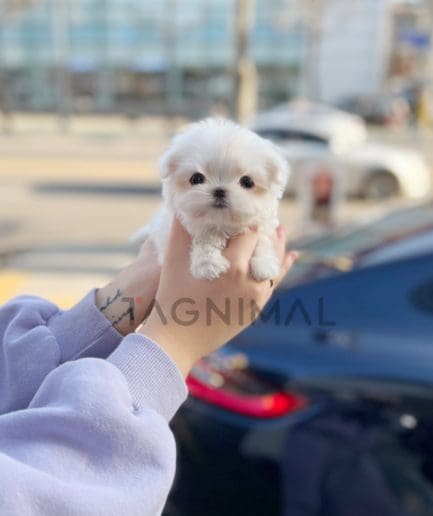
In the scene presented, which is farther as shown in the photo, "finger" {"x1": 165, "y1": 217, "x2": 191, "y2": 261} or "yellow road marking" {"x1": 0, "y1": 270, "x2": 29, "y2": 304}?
"yellow road marking" {"x1": 0, "y1": 270, "x2": 29, "y2": 304}

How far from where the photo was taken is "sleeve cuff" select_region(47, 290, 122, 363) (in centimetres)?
117

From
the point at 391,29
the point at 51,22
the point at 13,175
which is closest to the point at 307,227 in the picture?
the point at 13,175

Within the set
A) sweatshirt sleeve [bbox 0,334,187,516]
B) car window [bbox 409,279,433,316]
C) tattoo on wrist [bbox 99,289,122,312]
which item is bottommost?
car window [bbox 409,279,433,316]

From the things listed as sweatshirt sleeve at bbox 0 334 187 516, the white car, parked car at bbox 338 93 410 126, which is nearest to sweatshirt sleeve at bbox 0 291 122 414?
sweatshirt sleeve at bbox 0 334 187 516

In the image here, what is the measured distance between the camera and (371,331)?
2387mm

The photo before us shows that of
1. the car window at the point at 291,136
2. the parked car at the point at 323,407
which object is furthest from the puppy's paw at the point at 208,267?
the car window at the point at 291,136

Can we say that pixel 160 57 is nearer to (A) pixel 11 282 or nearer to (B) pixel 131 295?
(A) pixel 11 282

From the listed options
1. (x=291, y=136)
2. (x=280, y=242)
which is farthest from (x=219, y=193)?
(x=291, y=136)

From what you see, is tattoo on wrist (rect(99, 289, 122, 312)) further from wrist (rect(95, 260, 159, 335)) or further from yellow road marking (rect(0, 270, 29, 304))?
yellow road marking (rect(0, 270, 29, 304))

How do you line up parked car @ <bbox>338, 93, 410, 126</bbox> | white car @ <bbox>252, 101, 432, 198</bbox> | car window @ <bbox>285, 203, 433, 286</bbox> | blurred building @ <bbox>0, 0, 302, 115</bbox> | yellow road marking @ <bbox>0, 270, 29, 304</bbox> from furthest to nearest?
blurred building @ <bbox>0, 0, 302, 115</bbox>
parked car @ <bbox>338, 93, 410, 126</bbox>
white car @ <bbox>252, 101, 432, 198</bbox>
yellow road marking @ <bbox>0, 270, 29, 304</bbox>
car window @ <bbox>285, 203, 433, 286</bbox>

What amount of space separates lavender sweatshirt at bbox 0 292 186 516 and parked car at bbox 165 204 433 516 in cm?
128

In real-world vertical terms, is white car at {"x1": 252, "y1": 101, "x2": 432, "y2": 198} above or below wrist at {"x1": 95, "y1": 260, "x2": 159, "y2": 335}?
below

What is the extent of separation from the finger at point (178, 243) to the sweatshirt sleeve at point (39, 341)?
194 millimetres

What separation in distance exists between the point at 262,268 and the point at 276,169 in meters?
0.19
